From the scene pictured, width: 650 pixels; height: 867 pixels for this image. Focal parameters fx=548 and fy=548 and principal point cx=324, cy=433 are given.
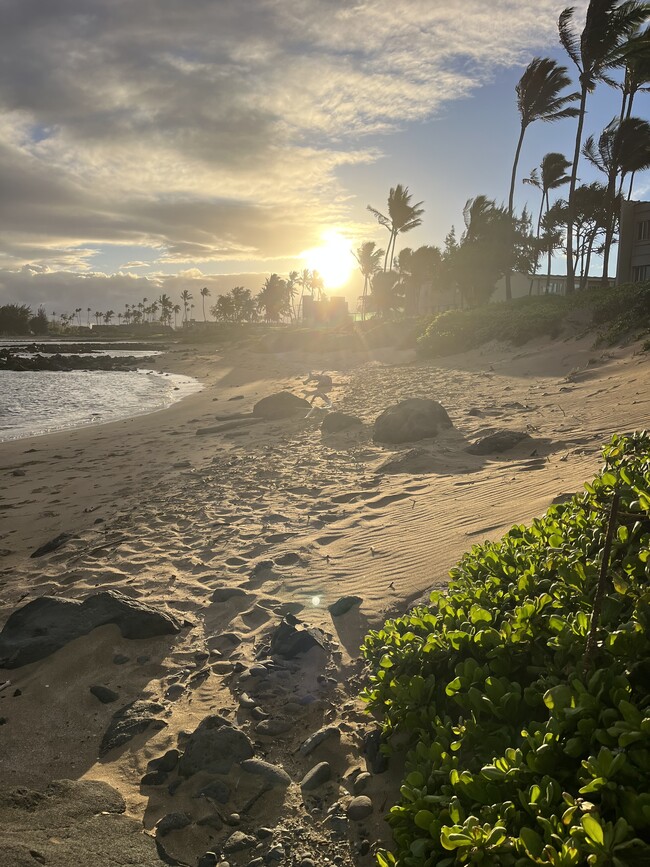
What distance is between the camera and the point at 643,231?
32875 millimetres

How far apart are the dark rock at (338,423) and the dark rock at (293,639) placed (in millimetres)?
6638

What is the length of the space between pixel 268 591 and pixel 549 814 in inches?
134

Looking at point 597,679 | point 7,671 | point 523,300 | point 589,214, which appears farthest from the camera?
point 589,214

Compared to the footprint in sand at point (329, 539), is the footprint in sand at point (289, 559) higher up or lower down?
lower down

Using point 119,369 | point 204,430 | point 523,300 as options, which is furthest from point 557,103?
point 119,369

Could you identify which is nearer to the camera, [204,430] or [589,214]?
[204,430]

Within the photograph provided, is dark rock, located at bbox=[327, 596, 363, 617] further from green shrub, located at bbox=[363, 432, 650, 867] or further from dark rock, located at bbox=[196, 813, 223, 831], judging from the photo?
dark rock, located at bbox=[196, 813, 223, 831]

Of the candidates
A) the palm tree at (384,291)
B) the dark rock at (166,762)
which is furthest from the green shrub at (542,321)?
the palm tree at (384,291)

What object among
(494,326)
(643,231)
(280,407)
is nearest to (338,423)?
(280,407)

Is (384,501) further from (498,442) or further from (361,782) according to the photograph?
(361,782)

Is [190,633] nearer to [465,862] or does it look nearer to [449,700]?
[449,700]

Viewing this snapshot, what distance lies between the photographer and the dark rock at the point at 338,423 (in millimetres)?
10531

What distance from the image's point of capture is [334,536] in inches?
225

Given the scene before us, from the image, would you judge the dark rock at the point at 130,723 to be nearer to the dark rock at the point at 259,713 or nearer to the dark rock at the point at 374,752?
the dark rock at the point at 259,713
